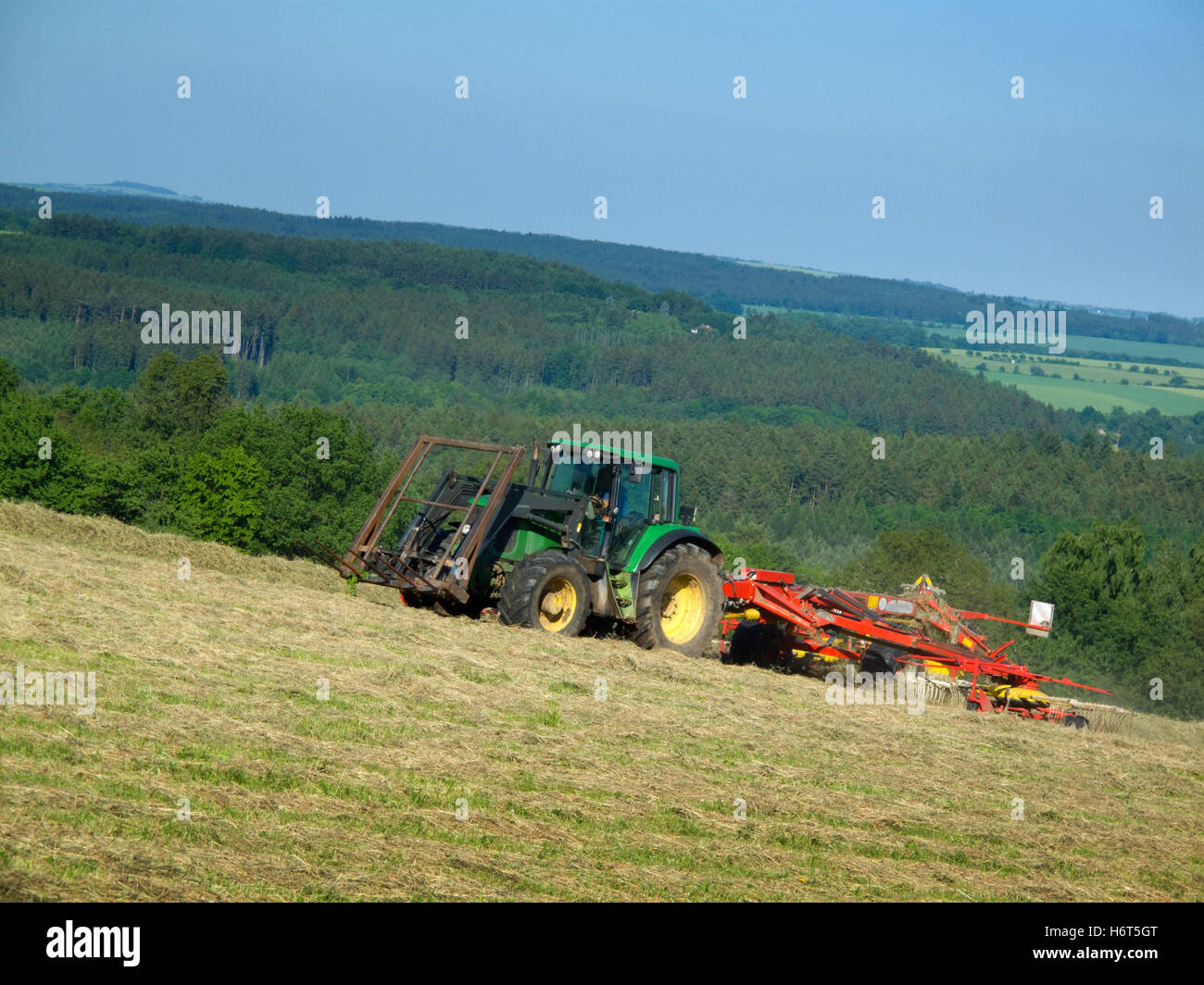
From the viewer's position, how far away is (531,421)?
63.9m

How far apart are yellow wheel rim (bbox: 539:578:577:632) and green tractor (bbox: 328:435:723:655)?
14mm

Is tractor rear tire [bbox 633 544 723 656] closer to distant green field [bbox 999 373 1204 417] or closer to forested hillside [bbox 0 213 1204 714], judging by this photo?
forested hillside [bbox 0 213 1204 714]

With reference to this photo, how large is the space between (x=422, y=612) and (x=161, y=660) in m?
4.58

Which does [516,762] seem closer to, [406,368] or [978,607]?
[978,607]

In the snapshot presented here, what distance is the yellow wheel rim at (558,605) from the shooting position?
45.6 feet

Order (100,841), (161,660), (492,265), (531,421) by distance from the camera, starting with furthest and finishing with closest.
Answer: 1. (492,265)
2. (531,421)
3. (161,660)
4. (100,841)

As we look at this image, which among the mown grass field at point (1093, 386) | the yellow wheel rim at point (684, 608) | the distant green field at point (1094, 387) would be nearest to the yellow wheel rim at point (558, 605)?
the yellow wheel rim at point (684, 608)

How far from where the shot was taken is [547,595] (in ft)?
45.7

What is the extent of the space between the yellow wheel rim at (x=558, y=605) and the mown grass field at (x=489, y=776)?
57 cm

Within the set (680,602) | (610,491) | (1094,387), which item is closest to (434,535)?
(610,491)

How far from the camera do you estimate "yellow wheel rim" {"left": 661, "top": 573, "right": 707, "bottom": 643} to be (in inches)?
594

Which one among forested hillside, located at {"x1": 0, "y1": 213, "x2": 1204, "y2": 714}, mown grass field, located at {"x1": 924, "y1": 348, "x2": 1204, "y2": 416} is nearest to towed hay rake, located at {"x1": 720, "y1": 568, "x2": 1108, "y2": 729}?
forested hillside, located at {"x1": 0, "y1": 213, "x2": 1204, "y2": 714}
